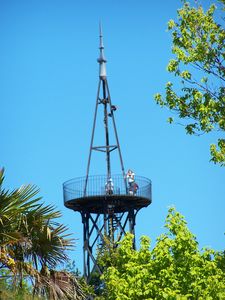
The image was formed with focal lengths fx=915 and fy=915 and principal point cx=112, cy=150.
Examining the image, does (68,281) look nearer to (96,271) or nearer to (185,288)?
(185,288)

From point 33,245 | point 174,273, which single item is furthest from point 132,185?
point 33,245

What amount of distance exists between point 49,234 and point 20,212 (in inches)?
35.9

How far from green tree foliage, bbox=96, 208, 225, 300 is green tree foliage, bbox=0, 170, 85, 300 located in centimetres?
746

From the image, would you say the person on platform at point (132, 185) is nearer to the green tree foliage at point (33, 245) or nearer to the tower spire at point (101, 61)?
the tower spire at point (101, 61)

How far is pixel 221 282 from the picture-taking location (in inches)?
1187

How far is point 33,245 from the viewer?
22797 millimetres

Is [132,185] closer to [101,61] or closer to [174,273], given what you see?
[101,61]

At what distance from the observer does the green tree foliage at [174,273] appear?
3070cm

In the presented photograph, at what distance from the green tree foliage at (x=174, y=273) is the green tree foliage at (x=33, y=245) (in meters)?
7.46

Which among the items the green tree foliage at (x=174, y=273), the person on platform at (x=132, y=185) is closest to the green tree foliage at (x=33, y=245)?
the green tree foliage at (x=174, y=273)

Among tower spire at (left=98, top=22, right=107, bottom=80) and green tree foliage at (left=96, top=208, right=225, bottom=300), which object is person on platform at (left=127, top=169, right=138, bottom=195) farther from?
green tree foliage at (left=96, top=208, right=225, bottom=300)

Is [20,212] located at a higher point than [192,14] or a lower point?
lower

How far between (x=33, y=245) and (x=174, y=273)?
10.7 m

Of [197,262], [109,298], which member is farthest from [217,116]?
[109,298]
